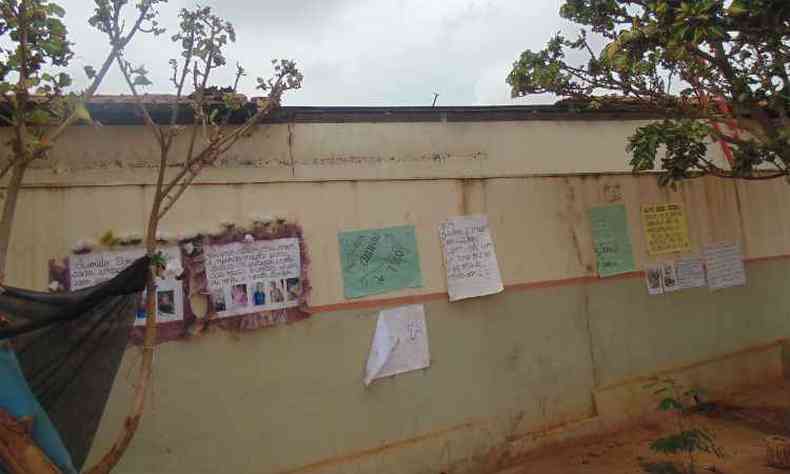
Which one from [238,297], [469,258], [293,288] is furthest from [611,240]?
[238,297]

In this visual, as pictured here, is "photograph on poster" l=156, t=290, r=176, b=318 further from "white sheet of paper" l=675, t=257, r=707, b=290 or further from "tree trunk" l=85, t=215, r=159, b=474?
"white sheet of paper" l=675, t=257, r=707, b=290

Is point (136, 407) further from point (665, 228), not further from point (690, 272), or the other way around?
point (690, 272)

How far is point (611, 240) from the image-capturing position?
248 inches

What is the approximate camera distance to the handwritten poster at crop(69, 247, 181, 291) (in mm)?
4059

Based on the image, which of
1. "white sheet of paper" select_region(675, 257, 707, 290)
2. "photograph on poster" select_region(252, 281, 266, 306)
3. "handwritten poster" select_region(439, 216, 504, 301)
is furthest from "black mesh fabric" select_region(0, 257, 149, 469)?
"white sheet of paper" select_region(675, 257, 707, 290)

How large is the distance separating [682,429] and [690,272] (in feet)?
6.66

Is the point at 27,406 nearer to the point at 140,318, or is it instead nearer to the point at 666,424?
the point at 140,318

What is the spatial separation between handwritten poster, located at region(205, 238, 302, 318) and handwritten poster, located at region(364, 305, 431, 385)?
0.80 meters

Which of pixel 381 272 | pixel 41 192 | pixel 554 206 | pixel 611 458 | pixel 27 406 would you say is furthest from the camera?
pixel 554 206

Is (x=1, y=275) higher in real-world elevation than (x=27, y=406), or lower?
higher

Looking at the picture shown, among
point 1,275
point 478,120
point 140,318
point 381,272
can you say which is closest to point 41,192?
point 140,318

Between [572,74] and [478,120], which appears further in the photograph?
[572,74]

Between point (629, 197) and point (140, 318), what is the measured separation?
5.11m

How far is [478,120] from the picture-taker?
573 centimetres
